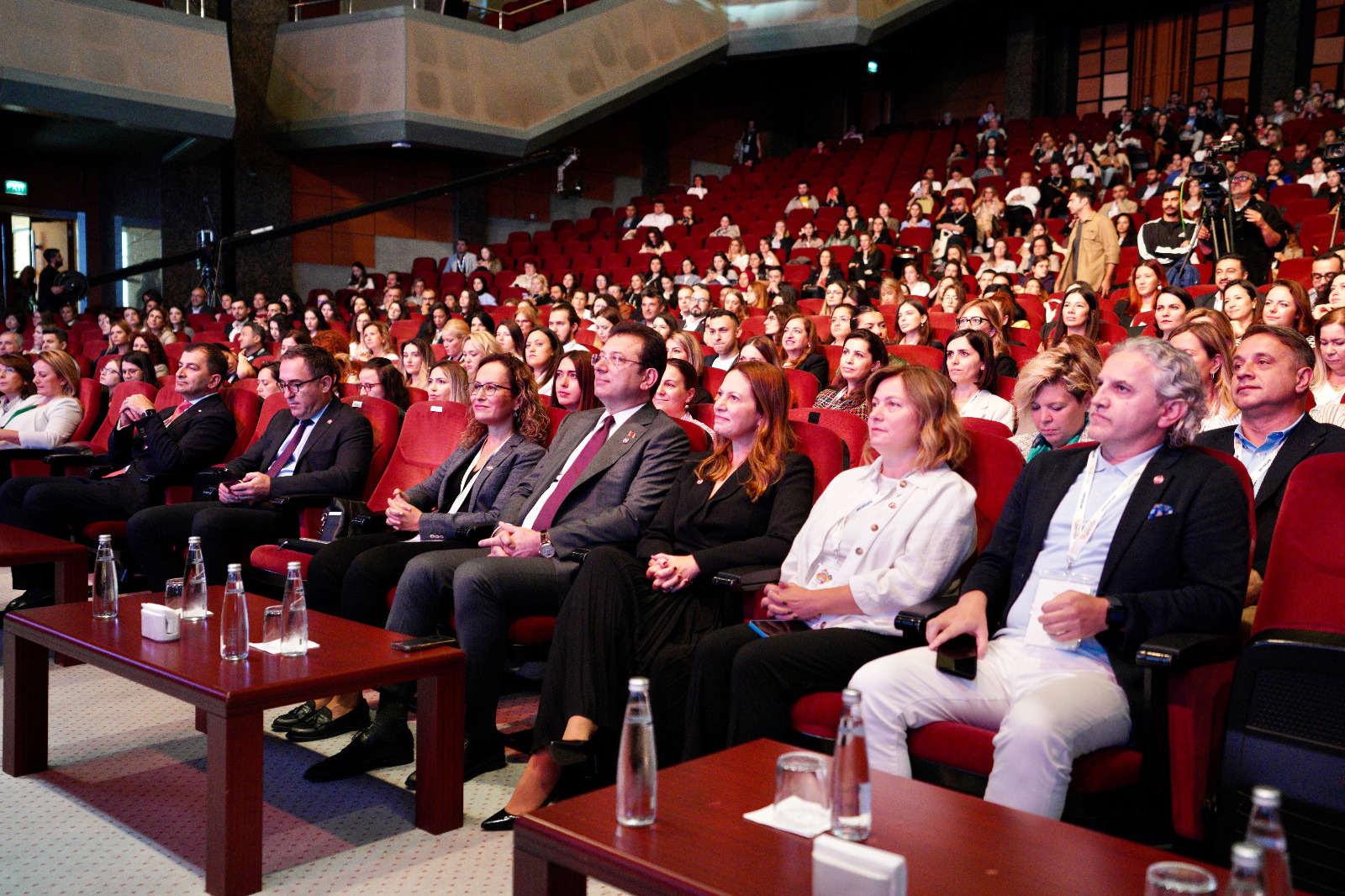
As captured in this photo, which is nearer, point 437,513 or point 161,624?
point 161,624

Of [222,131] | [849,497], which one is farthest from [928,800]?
[222,131]

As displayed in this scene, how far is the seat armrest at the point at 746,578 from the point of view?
7.21 feet

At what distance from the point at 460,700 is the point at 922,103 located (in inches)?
570

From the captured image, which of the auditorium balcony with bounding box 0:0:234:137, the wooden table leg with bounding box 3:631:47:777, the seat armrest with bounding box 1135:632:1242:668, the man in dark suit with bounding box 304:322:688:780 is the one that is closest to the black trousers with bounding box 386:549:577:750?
the man in dark suit with bounding box 304:322:688:780

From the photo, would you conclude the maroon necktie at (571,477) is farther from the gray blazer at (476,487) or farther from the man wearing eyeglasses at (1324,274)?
the man wearing eyeglasses at (1324,274)

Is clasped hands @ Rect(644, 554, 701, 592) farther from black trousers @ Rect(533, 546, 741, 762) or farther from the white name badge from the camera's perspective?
the white name badge

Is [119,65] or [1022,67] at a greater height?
[1022,67]

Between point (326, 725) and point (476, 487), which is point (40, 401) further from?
point (326, 725)

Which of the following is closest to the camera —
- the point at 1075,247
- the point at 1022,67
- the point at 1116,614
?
the point at 1116,614

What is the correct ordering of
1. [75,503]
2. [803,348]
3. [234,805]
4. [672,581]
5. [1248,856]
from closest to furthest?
[1248,856], [234,805], [672,581], [75,503], [803,348]

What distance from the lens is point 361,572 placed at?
2.76m

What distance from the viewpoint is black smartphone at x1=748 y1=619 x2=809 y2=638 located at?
2098mm

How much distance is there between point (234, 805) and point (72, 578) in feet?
5.38

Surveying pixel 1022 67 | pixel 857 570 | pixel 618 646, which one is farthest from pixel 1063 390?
pixel 1022 67
